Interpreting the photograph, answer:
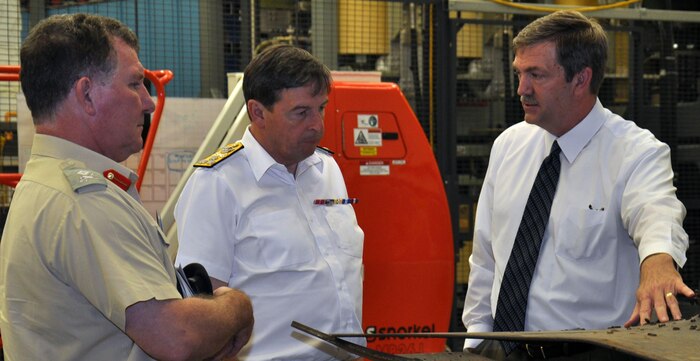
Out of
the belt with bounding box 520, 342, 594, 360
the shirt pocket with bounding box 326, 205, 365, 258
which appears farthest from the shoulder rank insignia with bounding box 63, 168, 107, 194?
the shirt pocket with bounding box 326, 205, 365, 258

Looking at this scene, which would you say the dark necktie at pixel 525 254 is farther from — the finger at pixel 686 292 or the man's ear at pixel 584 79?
the finger at pixel 686 292

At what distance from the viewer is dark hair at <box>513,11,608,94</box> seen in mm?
2615

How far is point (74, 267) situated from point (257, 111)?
3.80 feet

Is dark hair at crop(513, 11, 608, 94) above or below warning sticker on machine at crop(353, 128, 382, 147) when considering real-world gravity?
above

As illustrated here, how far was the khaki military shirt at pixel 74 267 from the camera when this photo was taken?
5.22 ft

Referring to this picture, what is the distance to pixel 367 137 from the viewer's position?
13.5 feet

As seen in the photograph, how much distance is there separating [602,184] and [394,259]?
5.39ft

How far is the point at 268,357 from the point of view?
7.95 ft

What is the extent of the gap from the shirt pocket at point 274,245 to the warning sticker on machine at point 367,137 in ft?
5.37

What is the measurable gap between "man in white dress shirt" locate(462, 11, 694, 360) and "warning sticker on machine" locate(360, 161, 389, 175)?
133 cm

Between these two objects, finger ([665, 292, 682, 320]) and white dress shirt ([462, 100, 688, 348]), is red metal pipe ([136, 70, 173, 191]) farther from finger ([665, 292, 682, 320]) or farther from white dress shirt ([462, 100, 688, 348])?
finger ([665, 292, 682, 320])

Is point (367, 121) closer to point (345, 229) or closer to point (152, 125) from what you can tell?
point (152, 125)

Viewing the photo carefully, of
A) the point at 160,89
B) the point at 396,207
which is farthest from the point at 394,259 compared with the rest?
the point at 160,89

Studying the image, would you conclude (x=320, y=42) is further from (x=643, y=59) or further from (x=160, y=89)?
(x=643, y=59)
